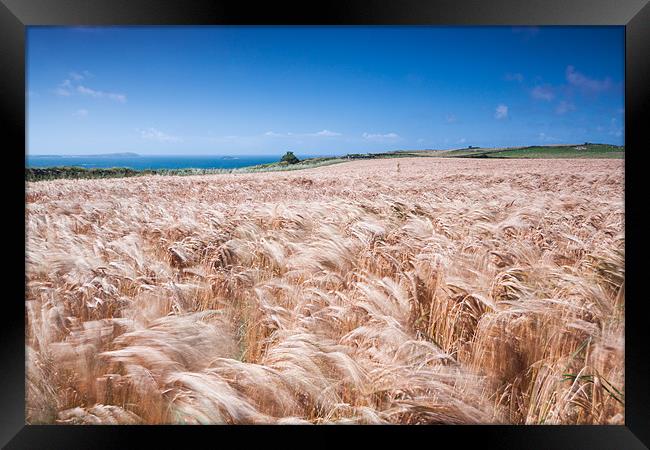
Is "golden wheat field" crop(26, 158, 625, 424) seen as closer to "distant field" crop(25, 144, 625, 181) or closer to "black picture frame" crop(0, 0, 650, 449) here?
"black picture frame" crop(0, 0, 650, 449)

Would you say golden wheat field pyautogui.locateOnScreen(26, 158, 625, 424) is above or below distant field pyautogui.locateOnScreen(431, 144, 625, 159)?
below

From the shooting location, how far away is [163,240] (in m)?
3.48

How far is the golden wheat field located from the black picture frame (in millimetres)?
104

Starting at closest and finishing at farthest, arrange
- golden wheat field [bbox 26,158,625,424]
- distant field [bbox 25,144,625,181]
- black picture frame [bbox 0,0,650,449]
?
golden wheat field [bbox 26,158,625,424]
black picture frame [bbox 0,0,650,449]
distant field [bbox 25,144,625,181]

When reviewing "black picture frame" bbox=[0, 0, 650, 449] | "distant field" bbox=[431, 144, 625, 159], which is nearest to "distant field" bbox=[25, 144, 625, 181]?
Result: "distant field" bbox=[431, 144, 625, 159]

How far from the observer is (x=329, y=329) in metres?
2.40

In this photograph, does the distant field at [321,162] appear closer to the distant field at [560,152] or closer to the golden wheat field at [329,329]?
the distant field at [560,152]

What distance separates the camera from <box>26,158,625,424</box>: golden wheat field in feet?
6.78
